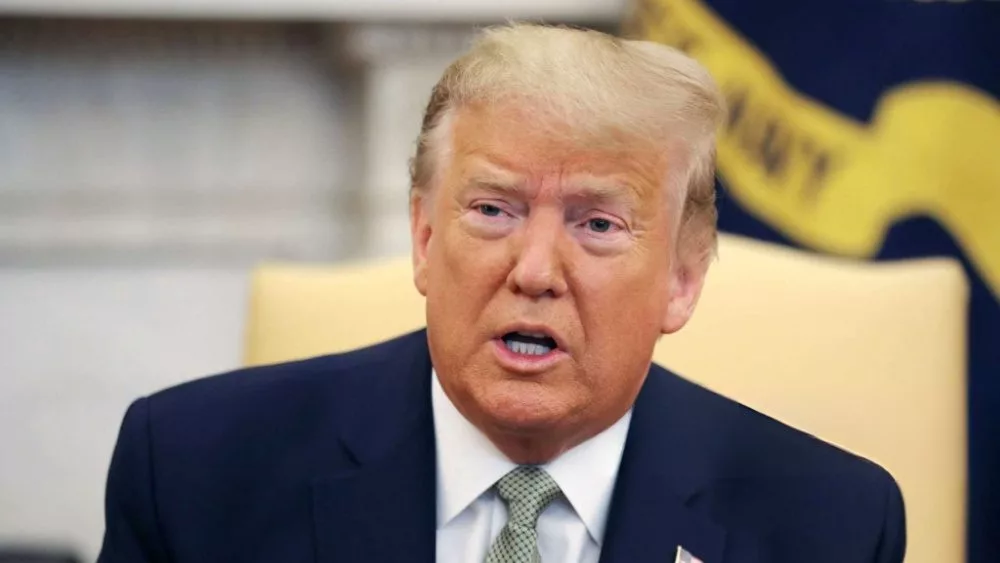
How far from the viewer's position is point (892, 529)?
133 centimetres

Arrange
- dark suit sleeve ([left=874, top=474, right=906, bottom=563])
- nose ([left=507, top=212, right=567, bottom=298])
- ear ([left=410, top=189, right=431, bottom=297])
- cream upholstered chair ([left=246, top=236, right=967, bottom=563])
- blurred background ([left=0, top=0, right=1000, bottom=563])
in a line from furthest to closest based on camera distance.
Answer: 1. blurred background ([left=0, top=0, right=1000, bottom=563])
2. cream upholstered chair ([left=246, top=236, right=967, bottom=563])
3. dark suit sleeve ([left=874, top=474, right=906, bottom=563])
4. ear ([left=410, top=189, right=431, bottom=297])
5. nose ([left=507, top=212, right=567, bottom=298])

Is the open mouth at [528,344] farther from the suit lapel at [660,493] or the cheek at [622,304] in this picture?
the suit lapel at [660,493]

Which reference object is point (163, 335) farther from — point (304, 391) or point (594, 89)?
point (594, 89)

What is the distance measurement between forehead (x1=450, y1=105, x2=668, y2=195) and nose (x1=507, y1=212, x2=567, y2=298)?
0.12ft

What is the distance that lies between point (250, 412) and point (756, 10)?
1.48m

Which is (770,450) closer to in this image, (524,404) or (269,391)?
(524,404)

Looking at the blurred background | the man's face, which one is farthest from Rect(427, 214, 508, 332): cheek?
the blurred background

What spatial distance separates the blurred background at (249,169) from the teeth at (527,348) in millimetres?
1461

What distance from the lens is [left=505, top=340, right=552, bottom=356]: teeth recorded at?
1.13 meters

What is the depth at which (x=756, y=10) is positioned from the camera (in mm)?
2477

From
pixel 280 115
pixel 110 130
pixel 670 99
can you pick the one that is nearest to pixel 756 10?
pixel 280 115

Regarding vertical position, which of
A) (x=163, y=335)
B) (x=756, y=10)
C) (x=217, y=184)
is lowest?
(x=163, y=335)

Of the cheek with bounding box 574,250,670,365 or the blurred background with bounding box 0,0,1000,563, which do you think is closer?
the cheek with bounding box 574,250,670,365

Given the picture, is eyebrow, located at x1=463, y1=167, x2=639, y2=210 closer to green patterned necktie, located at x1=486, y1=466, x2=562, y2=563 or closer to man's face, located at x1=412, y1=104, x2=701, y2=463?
man's face, located at x1=412, y1=104, x2=701, y2=463
